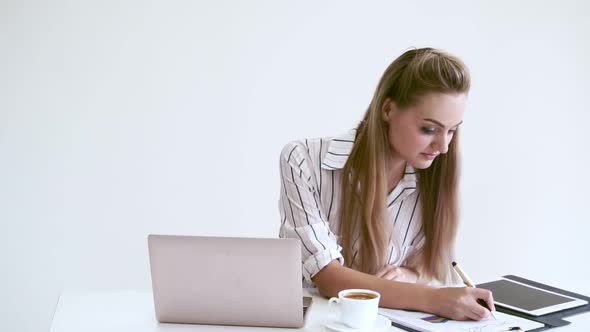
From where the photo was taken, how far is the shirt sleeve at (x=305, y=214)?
2.01 metres

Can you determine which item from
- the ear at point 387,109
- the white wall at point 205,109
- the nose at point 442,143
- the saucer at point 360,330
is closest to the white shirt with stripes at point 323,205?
the ear at point 387,109

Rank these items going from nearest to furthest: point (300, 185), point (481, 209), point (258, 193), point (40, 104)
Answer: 1. point (300, 185)
2. point (40, 104)
3. point (258, 193)
4. point (481, 209)

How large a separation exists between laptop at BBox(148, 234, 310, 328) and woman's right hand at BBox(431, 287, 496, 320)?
1.11 ft

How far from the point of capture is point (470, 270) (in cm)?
394

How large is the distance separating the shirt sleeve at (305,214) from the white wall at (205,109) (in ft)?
4.52

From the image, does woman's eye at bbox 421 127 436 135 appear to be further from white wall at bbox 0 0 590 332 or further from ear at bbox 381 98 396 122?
white wall at bbox 0 0 590 332

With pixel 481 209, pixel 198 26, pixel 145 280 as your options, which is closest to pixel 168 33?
pixel 198 26

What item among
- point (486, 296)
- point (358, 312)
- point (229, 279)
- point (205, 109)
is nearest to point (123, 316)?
point (229, 279)

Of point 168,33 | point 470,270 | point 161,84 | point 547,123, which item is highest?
point 168,33

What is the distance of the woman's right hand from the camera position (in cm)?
171

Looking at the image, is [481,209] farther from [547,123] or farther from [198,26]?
[198,26]

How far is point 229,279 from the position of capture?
5.29ft

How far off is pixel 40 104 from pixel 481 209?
2.18 m

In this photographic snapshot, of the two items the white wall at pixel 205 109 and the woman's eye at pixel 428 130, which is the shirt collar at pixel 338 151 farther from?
the white wall at pixel 205 109
